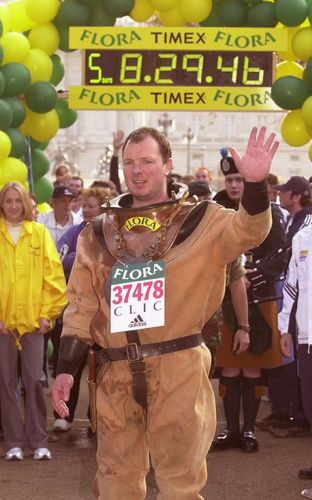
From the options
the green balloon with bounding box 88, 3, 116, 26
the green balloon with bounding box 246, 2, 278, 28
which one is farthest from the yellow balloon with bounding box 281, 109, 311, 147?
the green balloon with bounding box 88, 3, 116, 26

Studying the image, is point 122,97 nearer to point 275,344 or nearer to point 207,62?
point 207,62

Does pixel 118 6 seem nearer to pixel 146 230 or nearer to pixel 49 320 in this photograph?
pixel 49 320

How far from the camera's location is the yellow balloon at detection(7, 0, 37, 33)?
10141 mm

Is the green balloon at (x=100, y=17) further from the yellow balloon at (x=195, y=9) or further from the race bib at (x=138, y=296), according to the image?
the race bib at (x=138, y=296)

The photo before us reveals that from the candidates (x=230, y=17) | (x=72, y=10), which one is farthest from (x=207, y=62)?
(x=72, y=10)

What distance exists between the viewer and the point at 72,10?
9.90 metres

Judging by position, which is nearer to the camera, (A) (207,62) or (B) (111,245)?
(B) (111,245)

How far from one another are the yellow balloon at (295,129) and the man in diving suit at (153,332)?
18.7ft

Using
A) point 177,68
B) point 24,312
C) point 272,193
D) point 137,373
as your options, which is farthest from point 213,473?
point 177,68

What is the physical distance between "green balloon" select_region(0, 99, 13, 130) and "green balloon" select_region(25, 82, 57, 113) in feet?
1.57

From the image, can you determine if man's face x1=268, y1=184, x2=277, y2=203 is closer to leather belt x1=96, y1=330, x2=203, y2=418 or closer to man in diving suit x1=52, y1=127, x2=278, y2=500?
man in diving suit x1=52, y1=127, x2=278, y2=500

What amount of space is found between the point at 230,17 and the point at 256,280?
3.17 meters

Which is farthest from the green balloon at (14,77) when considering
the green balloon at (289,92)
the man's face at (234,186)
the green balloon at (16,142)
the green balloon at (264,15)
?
the man's face at (234,186)

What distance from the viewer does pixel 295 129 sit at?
10117 mm
